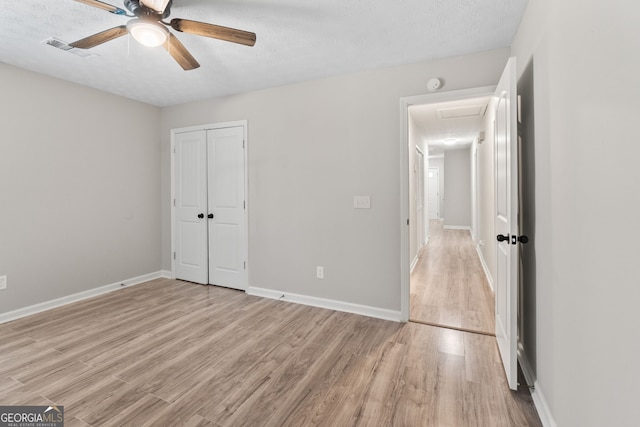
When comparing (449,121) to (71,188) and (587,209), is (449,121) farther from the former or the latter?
(71,188)

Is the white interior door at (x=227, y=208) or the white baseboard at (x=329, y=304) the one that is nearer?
the white baseboard at (x=329, y=304)

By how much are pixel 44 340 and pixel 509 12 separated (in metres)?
4.53

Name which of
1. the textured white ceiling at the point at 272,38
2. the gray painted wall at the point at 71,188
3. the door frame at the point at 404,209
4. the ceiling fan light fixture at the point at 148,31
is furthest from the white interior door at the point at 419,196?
the ceiling fan light fixture at the point at 148,31

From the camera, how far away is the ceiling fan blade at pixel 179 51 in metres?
2.02

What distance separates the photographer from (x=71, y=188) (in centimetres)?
356

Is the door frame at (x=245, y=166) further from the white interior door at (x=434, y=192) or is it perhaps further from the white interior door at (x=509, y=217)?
the white interior door at (x=434, y=192)

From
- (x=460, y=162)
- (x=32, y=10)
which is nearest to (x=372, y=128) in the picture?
(x=32, y=10)

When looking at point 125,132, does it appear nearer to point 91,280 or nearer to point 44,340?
point 91,280

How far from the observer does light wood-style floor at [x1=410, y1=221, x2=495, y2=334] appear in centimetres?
301

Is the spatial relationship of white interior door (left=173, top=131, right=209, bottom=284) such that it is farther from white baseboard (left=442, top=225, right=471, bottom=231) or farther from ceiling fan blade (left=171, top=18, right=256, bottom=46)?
white baseboard (left=442, top=225, right=471, bottom=231)

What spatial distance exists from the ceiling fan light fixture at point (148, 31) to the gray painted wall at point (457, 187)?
386 inches

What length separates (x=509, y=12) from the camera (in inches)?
84.0

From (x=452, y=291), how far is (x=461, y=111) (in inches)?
111

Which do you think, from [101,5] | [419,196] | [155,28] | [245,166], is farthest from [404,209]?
[419,196]
